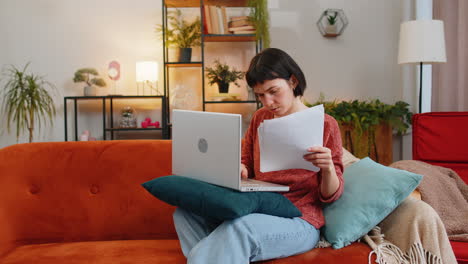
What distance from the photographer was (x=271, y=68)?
5.33 feet

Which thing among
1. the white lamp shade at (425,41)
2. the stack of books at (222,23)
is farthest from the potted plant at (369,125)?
the stack of books at (222,23)

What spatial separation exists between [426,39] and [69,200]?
262 cm

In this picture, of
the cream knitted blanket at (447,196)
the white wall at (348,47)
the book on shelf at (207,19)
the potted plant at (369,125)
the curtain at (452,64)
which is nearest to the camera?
the cream knitted blanket at (447,196)

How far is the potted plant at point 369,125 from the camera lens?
3.77 metres

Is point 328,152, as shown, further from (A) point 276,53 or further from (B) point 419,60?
(B) point 419,60

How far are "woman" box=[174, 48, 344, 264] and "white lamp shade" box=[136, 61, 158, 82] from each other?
236 centimetres

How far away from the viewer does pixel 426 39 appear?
326 centimetres

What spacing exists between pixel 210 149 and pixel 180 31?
9.27 ft

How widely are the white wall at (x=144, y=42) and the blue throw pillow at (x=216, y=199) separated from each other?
9.29 feet

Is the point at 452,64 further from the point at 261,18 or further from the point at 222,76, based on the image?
the point at 222,76

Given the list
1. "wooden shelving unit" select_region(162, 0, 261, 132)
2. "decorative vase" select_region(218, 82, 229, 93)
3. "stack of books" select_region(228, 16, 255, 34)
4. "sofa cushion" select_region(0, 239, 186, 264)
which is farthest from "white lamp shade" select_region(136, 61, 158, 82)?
"sofa cushion" select_region(0, 239, 186, 264)

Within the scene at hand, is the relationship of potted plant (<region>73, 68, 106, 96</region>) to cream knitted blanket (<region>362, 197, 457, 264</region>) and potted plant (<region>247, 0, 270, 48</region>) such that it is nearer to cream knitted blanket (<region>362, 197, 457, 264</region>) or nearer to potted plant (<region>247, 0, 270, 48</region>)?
potted plant (<region>247, 0, 270, 48</region>)

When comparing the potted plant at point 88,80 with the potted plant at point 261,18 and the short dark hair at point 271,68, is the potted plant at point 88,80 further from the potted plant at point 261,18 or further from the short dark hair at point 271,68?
the short dark hair at point 271,68

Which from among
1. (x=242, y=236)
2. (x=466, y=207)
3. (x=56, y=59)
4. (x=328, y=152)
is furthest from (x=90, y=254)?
(x=56, y=59)
